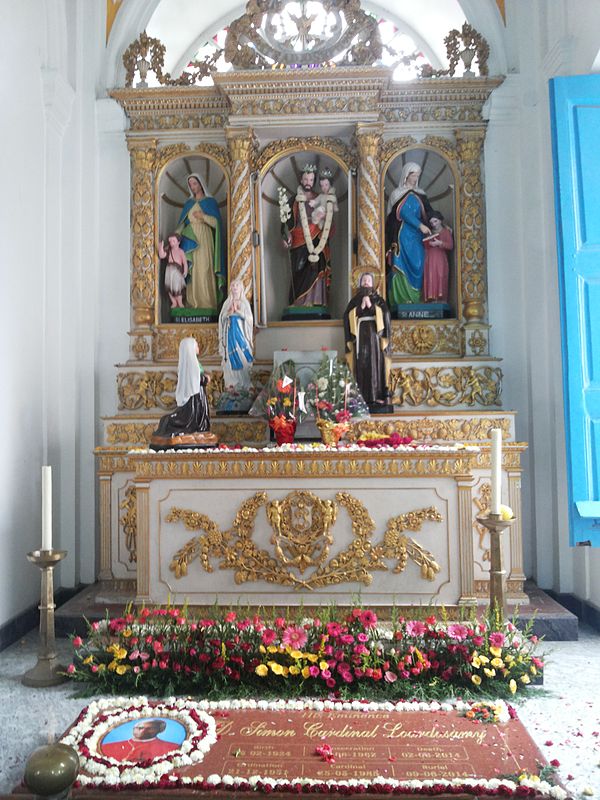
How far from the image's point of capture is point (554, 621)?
544cm

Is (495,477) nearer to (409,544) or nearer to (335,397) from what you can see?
(409,544)

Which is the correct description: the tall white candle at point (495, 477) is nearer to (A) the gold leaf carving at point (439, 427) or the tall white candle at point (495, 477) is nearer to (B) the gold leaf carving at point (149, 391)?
(A) the gold leaf carving at point (439, 427)

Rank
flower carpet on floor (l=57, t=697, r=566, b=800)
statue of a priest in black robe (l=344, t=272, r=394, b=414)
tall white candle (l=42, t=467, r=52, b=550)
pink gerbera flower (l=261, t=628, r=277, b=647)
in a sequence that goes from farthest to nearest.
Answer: statue of a priest in black robe (l=344, t=272, r=394, b=414), tall white candle (l=42, t=467, r=52, b=550), pink gerbera flower (l=261, t=628, r=277, b=647), flower carpet on floor (l=57, t=697, r=566, b=800)

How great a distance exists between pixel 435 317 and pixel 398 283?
479 millimetres

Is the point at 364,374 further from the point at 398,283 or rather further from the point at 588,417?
the point at 588,417

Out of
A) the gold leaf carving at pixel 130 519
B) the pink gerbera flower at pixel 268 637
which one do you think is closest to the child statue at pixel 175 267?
the gold leaf carving at pixel 130 519

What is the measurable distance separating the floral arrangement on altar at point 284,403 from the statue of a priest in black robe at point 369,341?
25.6 inches

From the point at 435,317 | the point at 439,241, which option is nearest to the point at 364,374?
the point at 435,317

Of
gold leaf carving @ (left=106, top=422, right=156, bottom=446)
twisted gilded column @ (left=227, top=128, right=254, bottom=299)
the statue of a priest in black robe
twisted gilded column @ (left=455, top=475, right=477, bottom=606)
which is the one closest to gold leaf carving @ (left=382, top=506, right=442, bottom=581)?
twisted gilded column @ (left=455, top=475, right=477, bottom=606)

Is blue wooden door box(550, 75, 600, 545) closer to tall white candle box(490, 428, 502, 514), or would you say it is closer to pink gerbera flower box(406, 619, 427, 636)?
tall white candle box(490, 428, 502, 514)

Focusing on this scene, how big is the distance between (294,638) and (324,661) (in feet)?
0.70

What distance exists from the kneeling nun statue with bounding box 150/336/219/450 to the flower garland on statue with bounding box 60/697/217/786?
2122mm

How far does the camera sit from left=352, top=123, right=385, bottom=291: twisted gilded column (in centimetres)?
712

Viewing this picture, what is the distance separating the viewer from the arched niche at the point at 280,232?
24.6 feet
